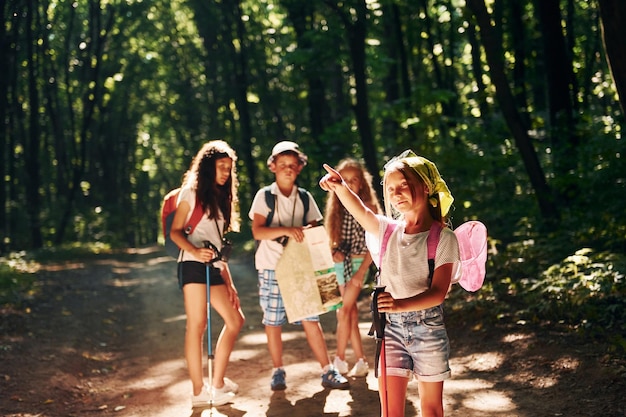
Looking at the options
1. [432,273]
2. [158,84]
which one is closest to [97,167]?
[158,84]

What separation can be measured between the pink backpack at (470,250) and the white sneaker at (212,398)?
10.0 ft

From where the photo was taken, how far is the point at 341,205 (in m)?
7.45

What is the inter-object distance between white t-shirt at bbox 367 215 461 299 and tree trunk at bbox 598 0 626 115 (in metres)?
4.18

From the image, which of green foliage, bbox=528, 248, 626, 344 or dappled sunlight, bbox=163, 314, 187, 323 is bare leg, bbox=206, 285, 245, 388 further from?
dappled sunlight, bbox=163, 314, 187, 323

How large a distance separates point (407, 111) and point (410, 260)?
1436 centimetres

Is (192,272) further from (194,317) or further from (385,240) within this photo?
(385,240)

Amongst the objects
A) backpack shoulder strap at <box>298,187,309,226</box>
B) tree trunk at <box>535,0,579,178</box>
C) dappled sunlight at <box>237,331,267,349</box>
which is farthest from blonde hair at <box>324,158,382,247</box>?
tree trunk at <box>535,0,579,178</box>

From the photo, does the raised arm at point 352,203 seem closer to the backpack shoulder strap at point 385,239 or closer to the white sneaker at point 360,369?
the backpack shoulder strap at point 385,239

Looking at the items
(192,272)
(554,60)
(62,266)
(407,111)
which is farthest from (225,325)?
(62,266)

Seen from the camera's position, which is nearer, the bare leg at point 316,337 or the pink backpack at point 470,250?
the pink backpack at point 470,250

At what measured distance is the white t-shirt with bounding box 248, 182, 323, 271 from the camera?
6820 millimetres

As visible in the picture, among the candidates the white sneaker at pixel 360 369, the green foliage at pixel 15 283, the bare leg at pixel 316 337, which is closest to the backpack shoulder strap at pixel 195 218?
the bare leg at pixel 316 337

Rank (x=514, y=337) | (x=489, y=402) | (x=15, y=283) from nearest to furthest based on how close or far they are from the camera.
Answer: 1. (x=489, y=402)
2. (x=514, y=337)
3. (x=15, y=283)

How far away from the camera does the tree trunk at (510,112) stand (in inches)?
440
